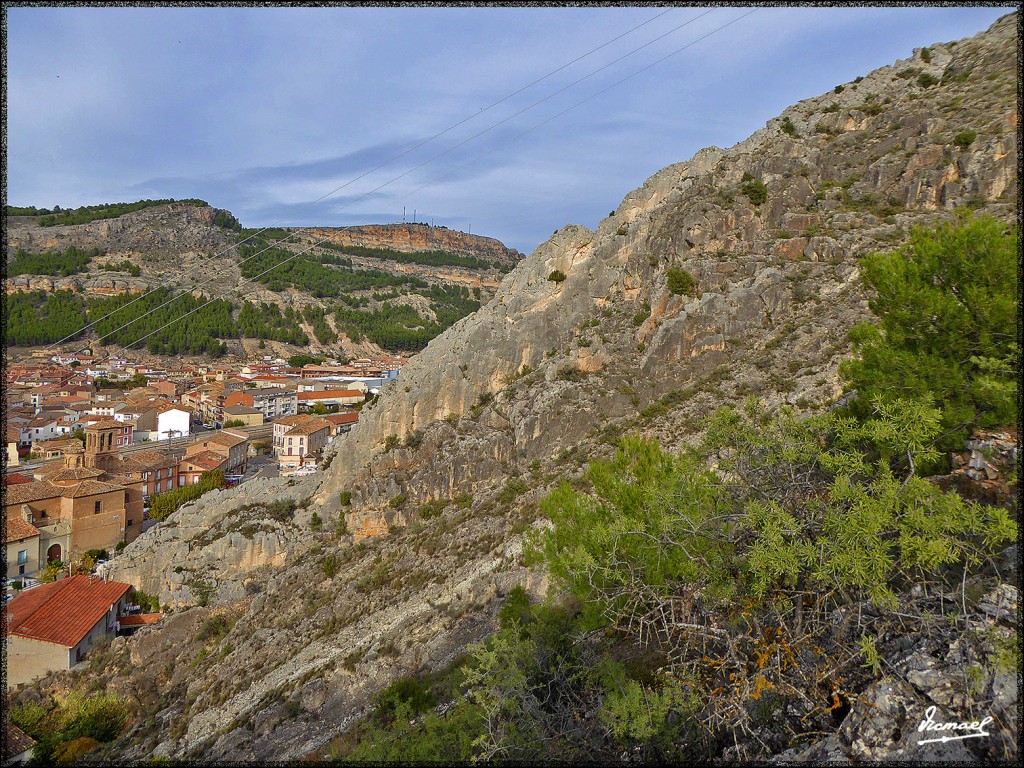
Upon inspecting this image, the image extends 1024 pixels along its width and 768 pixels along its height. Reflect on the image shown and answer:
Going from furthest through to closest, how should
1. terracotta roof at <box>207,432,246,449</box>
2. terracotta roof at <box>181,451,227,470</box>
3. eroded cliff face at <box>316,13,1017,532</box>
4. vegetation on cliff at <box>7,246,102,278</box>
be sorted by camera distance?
vegetation on cliff at <box>7,246,102,278</box>
terracotta roof at <box>207,432,246,449</box>
terracotta roof at <box>181,451,227,470</box>
eroded cliff face at <box>316,13,1017,532</box>

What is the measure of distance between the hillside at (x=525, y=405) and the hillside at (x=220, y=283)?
246 feet

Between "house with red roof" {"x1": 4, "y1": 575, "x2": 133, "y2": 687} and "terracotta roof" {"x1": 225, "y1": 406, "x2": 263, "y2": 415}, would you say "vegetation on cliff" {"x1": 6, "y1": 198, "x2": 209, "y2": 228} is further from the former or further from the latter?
"house with red roof" {"x1": 4, "y1": 575, "x2": 133, "y2": 687}

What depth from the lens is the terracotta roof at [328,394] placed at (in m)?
65.4

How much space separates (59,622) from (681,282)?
31109mm

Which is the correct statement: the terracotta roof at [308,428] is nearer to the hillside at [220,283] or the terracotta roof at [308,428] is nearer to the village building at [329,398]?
the village building at [329,398]

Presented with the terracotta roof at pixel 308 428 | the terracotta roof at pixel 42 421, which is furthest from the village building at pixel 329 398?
the terracotta roof at pixel 42 421

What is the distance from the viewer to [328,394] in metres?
66.4

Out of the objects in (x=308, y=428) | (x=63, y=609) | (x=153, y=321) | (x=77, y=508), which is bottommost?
(x=63, y=609)

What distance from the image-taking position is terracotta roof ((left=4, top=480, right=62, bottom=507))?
2797cm

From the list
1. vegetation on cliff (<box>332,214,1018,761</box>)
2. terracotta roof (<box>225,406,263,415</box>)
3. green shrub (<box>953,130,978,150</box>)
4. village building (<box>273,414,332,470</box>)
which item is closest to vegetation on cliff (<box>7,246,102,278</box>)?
terracotta roof (<box>225,406,263,415</box>)

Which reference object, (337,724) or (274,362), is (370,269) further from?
(337,724)

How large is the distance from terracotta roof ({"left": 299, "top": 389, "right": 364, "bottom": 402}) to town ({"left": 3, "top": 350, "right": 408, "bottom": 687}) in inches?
9.4

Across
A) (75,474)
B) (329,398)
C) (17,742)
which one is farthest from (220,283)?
(17,742)

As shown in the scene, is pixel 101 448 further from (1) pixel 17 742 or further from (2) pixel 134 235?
(2) pixel 134 235
